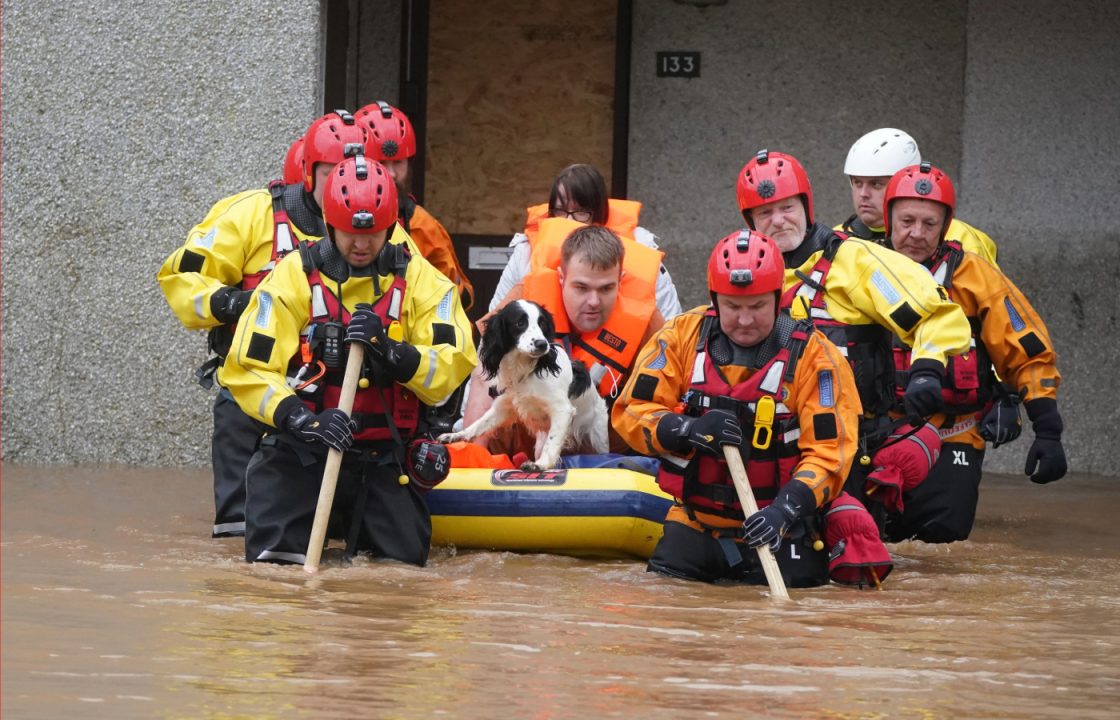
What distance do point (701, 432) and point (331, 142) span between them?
2.13m

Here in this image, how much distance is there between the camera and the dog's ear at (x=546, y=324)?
25.1 feet

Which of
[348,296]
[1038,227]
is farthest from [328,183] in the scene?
[1038,227]

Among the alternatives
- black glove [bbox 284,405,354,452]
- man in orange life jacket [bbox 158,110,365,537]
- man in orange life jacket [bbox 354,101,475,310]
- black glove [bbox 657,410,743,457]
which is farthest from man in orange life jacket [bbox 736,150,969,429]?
black glove [bbox 284,405,354,452]

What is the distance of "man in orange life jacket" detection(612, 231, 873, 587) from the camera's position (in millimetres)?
6484

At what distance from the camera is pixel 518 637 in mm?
5230

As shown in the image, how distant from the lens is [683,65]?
37.6ft

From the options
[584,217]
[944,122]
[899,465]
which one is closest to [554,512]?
[899,465]

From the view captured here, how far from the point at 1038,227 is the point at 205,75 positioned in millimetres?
5190

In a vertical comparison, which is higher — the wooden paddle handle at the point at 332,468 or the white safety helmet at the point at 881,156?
the white safety helmet at the point at 881,156

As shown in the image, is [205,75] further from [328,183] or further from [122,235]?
[328,183]

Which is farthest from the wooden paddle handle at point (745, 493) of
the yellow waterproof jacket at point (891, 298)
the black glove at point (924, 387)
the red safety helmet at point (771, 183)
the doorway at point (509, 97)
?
the doorway at point (509, 97)

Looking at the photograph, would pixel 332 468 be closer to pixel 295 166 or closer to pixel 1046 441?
pixel 295 166

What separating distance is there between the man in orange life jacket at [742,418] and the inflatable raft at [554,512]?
1.64 feet

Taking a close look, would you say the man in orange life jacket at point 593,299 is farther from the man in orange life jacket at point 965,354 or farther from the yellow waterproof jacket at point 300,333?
the man in orange life jacket at point 965,354
